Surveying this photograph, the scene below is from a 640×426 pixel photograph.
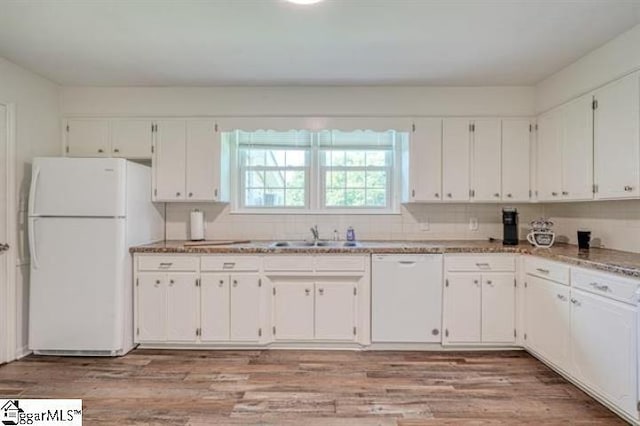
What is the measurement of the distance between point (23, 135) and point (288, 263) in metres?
2.46

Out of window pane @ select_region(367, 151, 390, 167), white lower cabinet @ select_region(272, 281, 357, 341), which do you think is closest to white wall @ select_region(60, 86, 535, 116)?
window pane @ select_region(367, 151, 390, 167)

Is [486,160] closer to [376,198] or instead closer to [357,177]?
[376,198]

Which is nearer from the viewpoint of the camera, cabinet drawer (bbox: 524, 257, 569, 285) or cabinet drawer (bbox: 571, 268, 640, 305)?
cabinet drawer (bbox: 571, 268, 640, 305)

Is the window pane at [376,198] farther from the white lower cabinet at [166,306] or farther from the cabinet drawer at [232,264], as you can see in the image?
the white lower cabinet at [166,306]

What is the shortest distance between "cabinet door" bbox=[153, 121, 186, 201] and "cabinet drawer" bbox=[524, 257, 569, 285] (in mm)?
3108

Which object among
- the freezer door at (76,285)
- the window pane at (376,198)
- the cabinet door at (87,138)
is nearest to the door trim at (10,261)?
the freezer door at (76,285)

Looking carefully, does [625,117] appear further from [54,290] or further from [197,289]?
[54,290]

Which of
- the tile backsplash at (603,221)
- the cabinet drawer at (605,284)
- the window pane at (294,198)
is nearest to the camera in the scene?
the cabinet drawer at (605,284)

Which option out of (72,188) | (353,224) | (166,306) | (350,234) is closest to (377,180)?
(353,224)

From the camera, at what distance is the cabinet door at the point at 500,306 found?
330cm

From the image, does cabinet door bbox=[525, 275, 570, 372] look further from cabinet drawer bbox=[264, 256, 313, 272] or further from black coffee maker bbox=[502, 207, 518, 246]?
cabinet drawer bbox=[264, 256, 313, 272]

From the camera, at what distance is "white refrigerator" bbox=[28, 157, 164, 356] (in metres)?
3.11

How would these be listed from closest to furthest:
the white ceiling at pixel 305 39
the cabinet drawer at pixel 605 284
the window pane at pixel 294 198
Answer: the cabinet drawer at pixel 605 284
the white ceiling at pixel 305 39
the window pane at pixel 294 198

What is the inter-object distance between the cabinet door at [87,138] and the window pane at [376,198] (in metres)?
2.60
